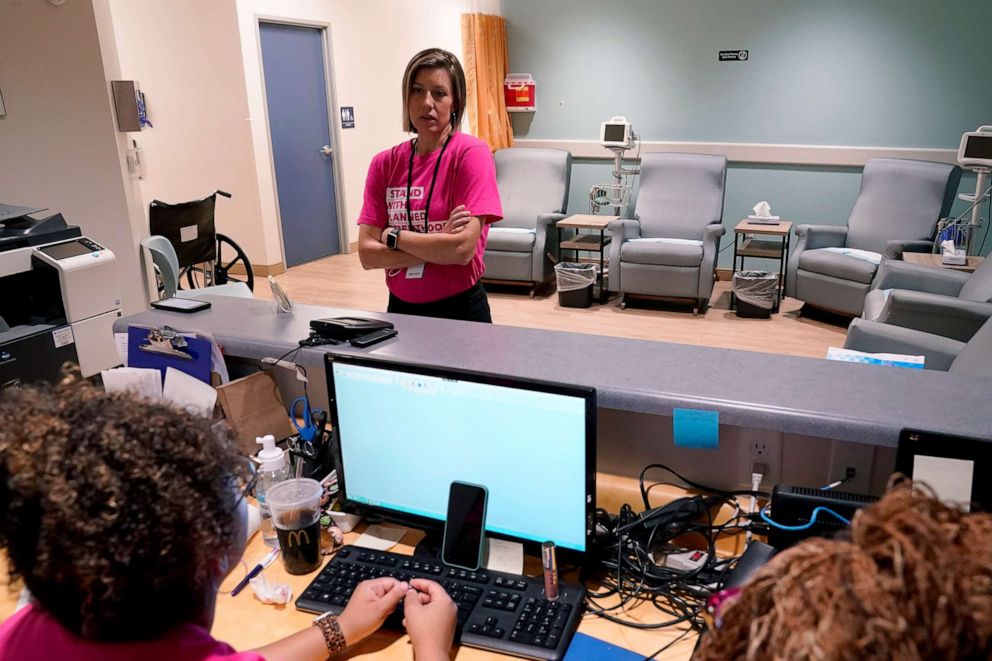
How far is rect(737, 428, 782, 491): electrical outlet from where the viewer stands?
1.24 m

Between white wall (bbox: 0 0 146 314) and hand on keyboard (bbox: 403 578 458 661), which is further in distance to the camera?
white wall (bbox: 0 0 146 314)

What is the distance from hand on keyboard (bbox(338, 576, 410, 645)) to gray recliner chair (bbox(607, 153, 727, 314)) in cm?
429

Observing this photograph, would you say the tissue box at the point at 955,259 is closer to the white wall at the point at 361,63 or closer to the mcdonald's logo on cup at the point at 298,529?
the mcdonald's logo on cup at the point at 298,529

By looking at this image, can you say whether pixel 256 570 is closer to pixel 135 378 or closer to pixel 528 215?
pixel 135 378

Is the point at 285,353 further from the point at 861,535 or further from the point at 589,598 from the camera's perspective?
the point at 861,535

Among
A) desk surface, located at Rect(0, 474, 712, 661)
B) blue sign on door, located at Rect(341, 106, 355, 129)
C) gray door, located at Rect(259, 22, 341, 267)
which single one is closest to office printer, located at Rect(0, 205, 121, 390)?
desk surface, located at Rect(0, 474, 712, 661)

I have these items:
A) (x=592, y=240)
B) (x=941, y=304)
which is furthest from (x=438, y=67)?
(x=592, y=240)

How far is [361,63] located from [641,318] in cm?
363

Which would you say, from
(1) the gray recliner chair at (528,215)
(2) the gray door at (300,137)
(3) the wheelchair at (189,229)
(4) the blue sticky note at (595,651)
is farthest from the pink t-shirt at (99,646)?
(2) the gray door at (300,137)

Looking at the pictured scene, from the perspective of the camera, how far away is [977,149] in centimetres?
438

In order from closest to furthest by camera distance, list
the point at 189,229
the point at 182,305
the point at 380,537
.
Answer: the point at 380,537 → the point at 182,305 → the point at 189,229

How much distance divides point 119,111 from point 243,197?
8.59 feet

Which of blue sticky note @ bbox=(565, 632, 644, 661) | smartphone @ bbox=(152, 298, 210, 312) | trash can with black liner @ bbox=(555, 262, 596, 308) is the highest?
smartphone @ bbox=(152, 298, 210, 312)

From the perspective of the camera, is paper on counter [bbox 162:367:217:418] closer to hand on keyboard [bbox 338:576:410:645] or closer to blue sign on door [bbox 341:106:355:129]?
hand on keyboard [bbox 338:576:410:645]
